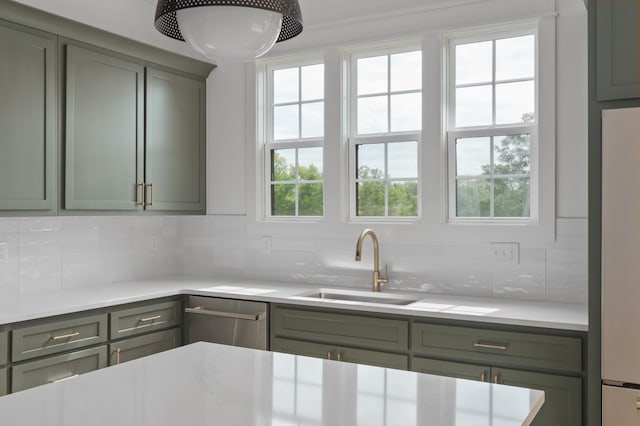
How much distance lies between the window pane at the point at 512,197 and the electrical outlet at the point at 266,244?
1.51m

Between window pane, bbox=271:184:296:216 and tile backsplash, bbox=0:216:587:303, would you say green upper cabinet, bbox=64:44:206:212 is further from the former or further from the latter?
window pane, bbox=271:184:296:216

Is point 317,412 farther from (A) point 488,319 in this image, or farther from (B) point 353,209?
(B) point 353,209

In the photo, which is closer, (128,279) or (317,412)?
(317,412)

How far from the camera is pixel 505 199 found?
3.36 meters

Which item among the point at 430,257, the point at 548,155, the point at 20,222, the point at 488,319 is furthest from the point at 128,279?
the point at 548,155

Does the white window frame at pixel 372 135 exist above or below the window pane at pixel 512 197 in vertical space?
above

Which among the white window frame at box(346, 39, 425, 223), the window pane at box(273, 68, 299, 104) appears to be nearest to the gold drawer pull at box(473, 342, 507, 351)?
the white window frame at box(346, 39, 425, 223)

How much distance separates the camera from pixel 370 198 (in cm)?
376

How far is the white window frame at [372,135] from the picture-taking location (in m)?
3.59

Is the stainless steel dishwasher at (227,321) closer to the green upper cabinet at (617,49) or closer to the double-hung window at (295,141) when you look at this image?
the double-hung window at (295,141)

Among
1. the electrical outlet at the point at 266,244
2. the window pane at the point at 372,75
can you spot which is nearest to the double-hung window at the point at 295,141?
the electrical outlet at the point at 266,244

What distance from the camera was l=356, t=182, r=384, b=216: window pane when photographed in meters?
3.73

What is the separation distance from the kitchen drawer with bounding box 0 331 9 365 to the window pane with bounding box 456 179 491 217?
2428 mm

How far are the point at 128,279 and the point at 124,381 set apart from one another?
8.53 feet
